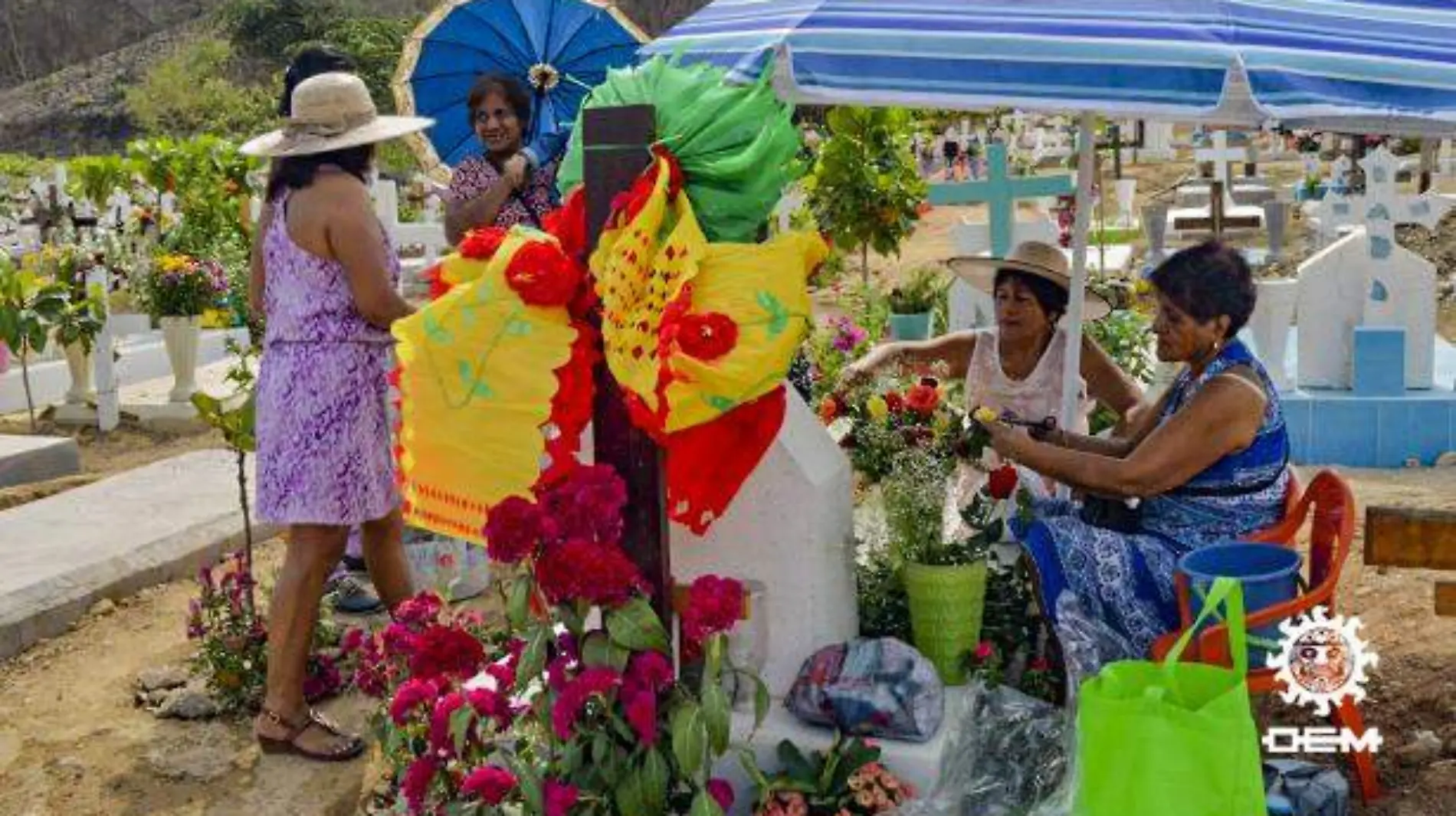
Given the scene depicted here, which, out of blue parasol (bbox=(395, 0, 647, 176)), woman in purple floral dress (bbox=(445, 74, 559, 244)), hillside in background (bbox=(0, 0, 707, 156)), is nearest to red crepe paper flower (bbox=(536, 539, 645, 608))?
woman in purple floral dress (bbox=(445, 74, 559, 244))

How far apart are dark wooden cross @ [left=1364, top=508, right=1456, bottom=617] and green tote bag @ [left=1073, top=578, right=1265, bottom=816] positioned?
31.2 inches

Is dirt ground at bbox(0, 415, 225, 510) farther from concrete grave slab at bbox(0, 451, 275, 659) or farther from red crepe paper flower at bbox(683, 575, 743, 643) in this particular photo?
red crepe paper flower at bbox(683, 575, 743, 643)

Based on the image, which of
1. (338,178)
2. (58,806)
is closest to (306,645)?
→ (58,806)

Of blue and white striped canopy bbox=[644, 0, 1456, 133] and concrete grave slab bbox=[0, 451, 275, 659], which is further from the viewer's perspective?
concrete grave slab bbox=[0, 451, 275, 659]

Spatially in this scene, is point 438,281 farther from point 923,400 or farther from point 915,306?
point 915,306

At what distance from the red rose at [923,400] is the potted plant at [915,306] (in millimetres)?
4413

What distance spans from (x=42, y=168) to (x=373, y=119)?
25.6 m

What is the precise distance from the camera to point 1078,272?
3.76m

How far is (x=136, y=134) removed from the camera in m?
43.2

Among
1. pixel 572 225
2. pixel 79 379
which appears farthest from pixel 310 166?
pixel 79 379

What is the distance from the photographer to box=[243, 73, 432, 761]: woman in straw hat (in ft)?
11.5

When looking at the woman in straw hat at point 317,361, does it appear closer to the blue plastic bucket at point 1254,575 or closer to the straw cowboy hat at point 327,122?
the straw cowboy hat at point 327,122

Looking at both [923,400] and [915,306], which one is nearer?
[923,400]

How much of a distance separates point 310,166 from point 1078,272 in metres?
1.86
